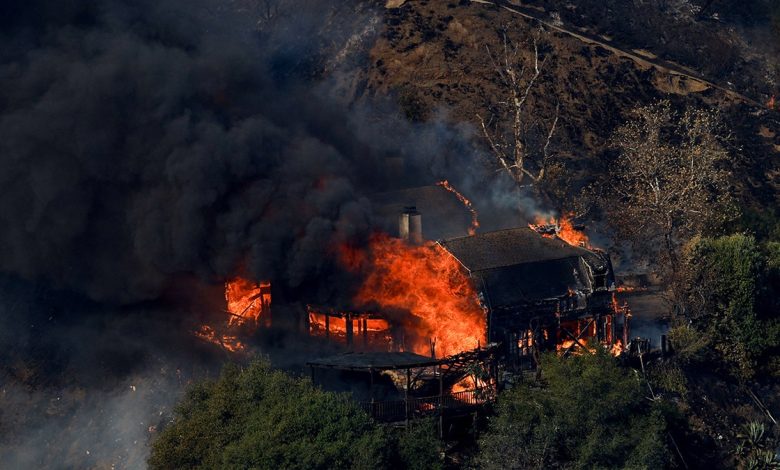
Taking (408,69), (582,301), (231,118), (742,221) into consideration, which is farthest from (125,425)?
(408,69)

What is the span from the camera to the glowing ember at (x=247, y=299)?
48656 millimetres

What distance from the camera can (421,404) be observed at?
3966cm

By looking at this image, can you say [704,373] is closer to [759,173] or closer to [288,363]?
[288,363]

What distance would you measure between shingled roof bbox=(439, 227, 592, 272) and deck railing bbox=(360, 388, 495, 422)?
600 cm

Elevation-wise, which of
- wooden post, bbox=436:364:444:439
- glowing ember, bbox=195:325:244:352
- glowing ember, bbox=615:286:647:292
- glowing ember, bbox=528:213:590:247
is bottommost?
glowing ember, bbox=615:286:647:292

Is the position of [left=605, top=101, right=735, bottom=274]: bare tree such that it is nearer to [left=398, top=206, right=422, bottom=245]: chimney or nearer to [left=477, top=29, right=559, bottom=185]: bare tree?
[left=477, top=29, right=559, bottom=185]: bare tree

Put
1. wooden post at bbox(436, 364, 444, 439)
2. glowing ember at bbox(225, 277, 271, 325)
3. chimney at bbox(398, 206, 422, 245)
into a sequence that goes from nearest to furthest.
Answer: wooden post at bbox(436, 364, 444, 439) < glowing ember at bbox(225, 277, 271, 325) < chimney at bbox(398, 206, 422, 245)

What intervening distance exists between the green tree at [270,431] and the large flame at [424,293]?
319 inches

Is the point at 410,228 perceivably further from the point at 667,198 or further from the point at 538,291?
the point at 667,198

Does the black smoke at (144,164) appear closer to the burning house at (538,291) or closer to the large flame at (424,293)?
the large flame at (424,293)

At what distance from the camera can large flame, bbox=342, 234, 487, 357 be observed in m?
44.2

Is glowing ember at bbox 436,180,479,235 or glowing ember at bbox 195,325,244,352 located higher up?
glowing ember at bbox 436,180,479,235

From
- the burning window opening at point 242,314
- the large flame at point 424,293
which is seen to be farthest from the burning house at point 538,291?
the burning window opening at point 242,314

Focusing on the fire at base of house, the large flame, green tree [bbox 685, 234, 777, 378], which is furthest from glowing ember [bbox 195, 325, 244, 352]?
green tree [bbox 685, 234, 777, 378]
